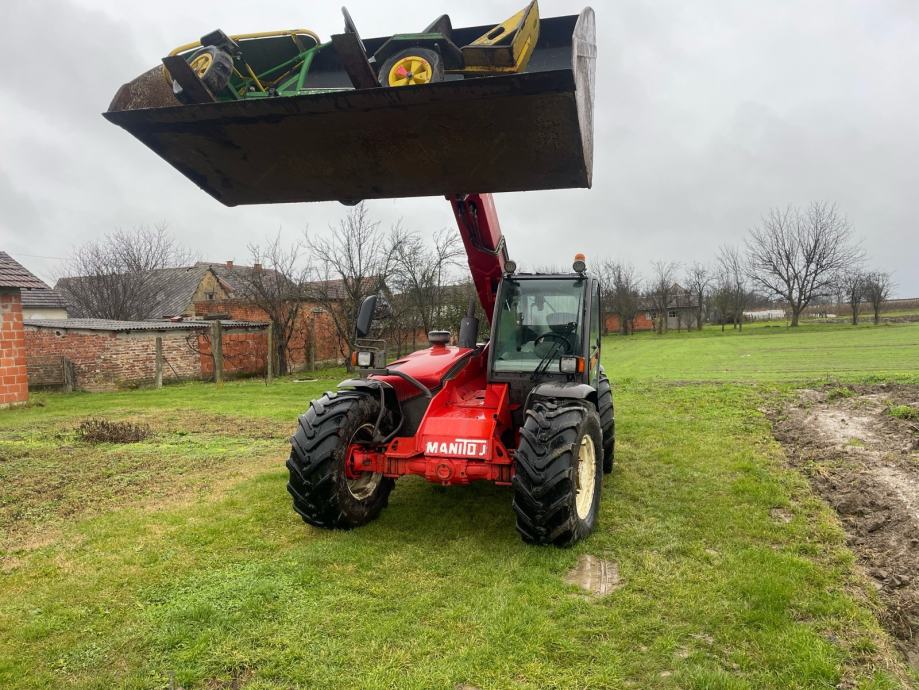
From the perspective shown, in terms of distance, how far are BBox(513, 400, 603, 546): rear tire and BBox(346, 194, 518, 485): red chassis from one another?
34cm

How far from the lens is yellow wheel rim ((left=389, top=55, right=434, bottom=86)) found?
144 inches

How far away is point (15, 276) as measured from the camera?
1480cm

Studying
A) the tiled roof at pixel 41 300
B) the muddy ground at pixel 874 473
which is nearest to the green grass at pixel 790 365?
the muddy ground at pixel 874 473

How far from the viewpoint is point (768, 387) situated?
1363 cm

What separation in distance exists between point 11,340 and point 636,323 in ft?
188

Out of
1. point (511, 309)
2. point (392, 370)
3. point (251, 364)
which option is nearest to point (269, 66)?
point (392, 370)

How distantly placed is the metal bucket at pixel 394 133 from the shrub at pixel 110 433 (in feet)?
20.9

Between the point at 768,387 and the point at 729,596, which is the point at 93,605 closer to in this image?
the point at 729,596

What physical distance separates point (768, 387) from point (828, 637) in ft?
36.9

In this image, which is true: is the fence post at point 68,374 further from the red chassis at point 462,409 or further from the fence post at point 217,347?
the red chassis at point 462,409

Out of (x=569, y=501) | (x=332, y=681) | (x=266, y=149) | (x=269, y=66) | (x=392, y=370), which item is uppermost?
(x=269, y=66)

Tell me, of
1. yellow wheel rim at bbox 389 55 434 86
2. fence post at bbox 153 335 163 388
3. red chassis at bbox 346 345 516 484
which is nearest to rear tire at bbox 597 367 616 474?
red chassis at bbox 346 345 516 484

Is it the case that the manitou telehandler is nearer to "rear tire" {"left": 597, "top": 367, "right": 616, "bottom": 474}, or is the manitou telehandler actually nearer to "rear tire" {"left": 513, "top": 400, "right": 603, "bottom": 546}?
"rear tire" {"left": 513, "top": 400, "right": 603, "bottom": 546}

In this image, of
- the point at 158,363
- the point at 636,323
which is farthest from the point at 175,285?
the point at 636,323
